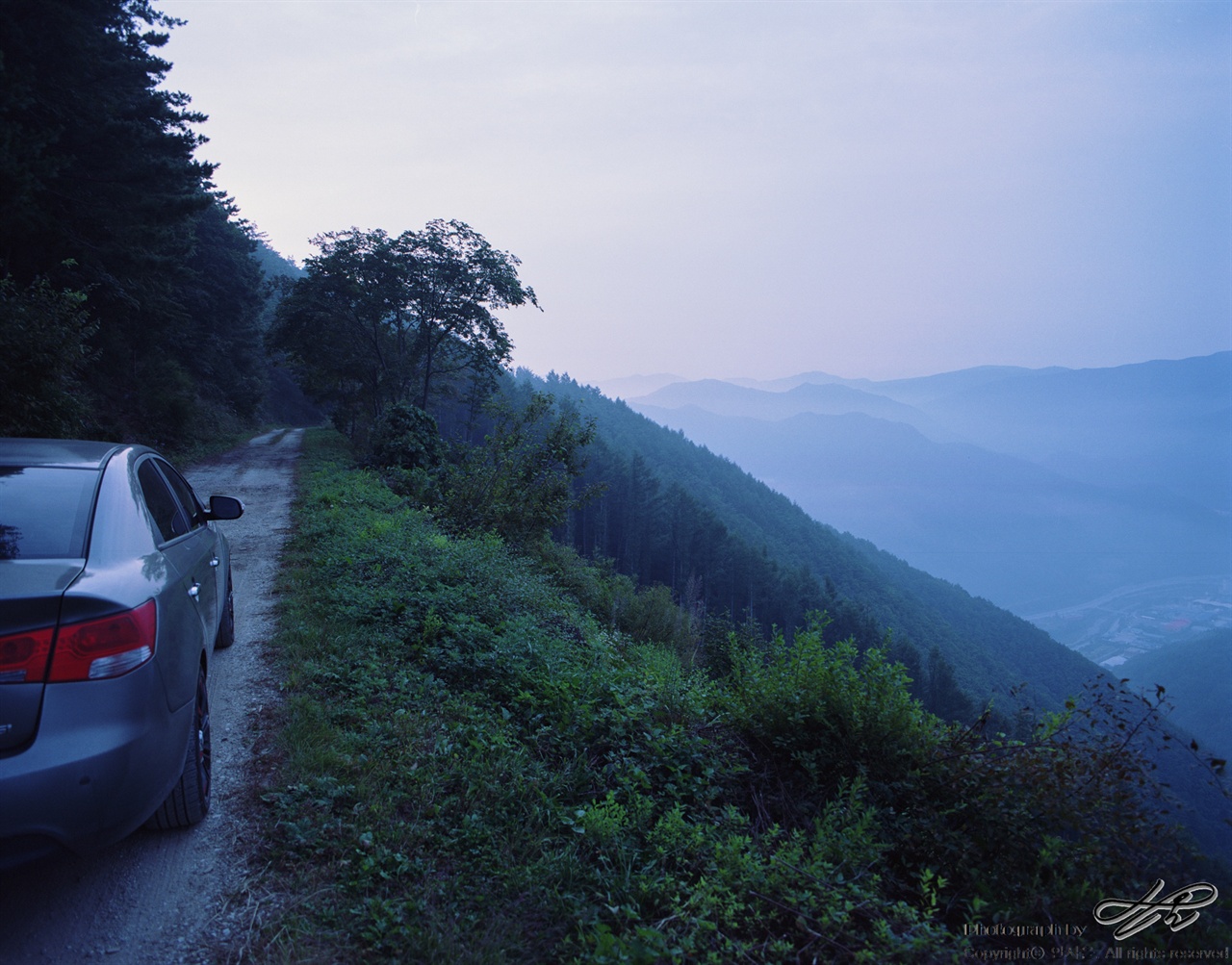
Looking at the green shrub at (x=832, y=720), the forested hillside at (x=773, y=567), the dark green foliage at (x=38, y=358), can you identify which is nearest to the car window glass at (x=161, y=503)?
the green shrub at (x=832, y=720)

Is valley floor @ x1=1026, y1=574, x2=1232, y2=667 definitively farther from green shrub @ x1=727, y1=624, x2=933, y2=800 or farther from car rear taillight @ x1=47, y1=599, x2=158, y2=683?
car rear taillight @ x1=47, y1=599, x2=158, y2=683

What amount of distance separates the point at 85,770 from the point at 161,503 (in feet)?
5.97

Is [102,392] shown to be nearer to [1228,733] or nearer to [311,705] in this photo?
[311,705]

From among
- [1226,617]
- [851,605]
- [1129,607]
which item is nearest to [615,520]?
[851,605]

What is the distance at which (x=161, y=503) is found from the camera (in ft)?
11.4

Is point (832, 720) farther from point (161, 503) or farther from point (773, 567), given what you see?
point (773, 567)

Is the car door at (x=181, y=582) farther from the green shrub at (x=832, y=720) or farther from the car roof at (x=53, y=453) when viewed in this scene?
the green shrub at (x=832, y=720)

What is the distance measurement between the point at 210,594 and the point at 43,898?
1799 millimetres

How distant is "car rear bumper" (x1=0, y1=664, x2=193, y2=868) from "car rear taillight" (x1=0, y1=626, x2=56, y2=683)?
0.08 m

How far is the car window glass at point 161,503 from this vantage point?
322 centimetres

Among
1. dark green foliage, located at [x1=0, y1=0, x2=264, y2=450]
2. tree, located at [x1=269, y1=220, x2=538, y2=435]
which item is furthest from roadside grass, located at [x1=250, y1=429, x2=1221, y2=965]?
tree, located at [x1=269, y1=220, x2=538, y2=435]

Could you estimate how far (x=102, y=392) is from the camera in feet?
66.9

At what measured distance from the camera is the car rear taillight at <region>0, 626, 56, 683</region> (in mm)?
1966

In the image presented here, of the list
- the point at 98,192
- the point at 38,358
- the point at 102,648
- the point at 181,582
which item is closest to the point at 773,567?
the point at 98,192
